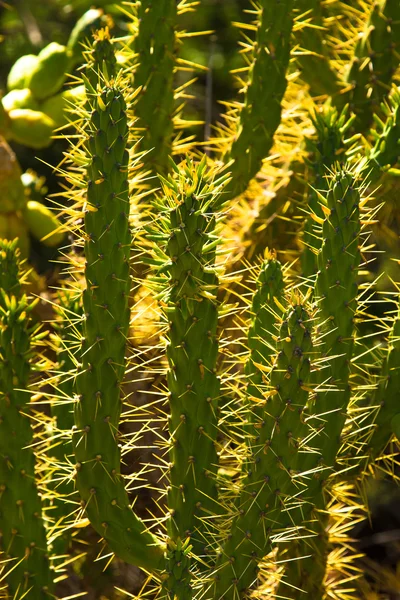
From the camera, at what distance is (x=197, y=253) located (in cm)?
131

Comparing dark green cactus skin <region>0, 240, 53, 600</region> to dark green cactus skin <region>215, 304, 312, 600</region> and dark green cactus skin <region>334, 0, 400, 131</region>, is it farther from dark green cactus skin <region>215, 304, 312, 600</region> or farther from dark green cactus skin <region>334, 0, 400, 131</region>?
dark green cactus skin <region>334, 0, 400, 131</region>

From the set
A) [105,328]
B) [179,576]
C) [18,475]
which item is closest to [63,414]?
[18,475]

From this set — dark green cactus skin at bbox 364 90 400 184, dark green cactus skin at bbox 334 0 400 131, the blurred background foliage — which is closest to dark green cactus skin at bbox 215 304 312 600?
dark green cactus skin at bbox 364 90 400 184

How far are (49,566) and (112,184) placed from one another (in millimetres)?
805

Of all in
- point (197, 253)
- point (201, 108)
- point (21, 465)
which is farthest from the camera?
point (201, 108)

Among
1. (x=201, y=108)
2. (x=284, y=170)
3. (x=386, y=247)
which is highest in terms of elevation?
(x=284, y=170)

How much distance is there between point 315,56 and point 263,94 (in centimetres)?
26

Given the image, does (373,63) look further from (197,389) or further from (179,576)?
(179,576)

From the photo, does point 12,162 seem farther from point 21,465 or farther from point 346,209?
point 346,209

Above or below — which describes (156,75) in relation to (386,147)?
above

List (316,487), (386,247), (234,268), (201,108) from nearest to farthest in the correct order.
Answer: (316,487), (234,268), (386,247), (201,108)

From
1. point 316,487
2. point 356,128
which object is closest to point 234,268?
point 356,128

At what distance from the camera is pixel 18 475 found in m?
1.58

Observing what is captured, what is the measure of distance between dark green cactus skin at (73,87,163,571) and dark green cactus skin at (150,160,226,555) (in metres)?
0.08
